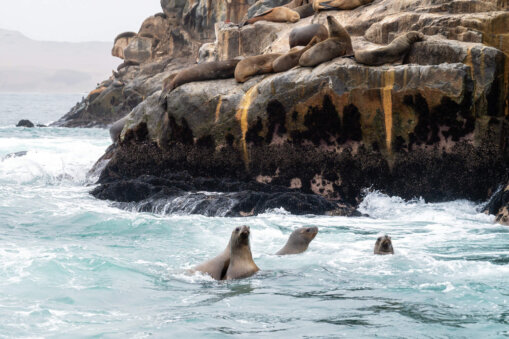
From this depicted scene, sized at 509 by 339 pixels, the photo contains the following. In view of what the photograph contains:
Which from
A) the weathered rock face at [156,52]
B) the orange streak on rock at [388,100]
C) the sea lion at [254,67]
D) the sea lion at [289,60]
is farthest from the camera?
the weathered rock face at [156,52]

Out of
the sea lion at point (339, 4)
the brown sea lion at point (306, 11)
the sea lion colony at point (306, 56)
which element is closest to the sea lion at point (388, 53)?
the sea lion colony at point (306, 56)

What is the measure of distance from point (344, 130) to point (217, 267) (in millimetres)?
5324

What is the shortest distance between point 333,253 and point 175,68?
31989 mm

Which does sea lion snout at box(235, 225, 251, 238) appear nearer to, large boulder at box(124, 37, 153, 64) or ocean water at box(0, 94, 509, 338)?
ocean water at box(0, 94, 509, 338)

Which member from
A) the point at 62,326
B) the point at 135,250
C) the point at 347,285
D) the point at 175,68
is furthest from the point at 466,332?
the point at 175,68

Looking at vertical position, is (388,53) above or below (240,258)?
above

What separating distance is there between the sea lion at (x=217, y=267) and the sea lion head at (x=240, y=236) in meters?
0.25

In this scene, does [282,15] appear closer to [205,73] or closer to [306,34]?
[306,34]

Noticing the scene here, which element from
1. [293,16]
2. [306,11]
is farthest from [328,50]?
[306,11]

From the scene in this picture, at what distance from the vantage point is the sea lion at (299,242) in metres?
8.53

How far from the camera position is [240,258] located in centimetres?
731

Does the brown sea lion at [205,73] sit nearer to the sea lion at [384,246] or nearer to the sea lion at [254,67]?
the sea lion at [254,67]

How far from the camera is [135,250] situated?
9258 mm

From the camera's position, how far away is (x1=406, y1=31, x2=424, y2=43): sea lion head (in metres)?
12.0
